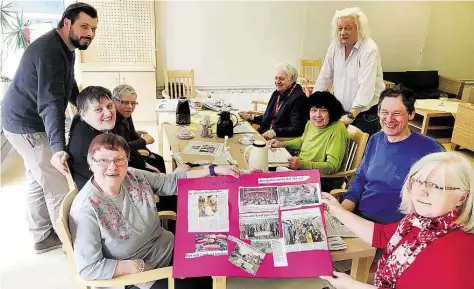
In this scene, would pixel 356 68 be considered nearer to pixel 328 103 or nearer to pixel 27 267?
pixel 328 103

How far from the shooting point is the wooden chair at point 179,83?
15.9 ft

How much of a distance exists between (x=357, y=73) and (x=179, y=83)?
238cm

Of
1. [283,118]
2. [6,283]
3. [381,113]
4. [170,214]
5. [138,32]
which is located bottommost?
[6,283]

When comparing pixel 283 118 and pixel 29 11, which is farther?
pixel 29 11

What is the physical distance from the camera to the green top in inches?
103

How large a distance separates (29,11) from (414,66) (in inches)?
221

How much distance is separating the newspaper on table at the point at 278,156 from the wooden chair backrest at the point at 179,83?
231cm

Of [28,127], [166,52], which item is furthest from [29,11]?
[28,127]

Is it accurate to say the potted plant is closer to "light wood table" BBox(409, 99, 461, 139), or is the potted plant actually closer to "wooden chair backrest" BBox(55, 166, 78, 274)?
"wooden chair backrest" BBox(55, 166, 78, 274)

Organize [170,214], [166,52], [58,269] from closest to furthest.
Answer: [170,214], [58,269], [166,52]

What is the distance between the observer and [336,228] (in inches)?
68.5

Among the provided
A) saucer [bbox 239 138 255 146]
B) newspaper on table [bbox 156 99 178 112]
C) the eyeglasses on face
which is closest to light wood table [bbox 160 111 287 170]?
saucer [bbox 239 138 255 146]

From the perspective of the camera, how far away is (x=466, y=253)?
125 centimetres

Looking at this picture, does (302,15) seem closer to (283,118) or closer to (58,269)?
(283,118)
